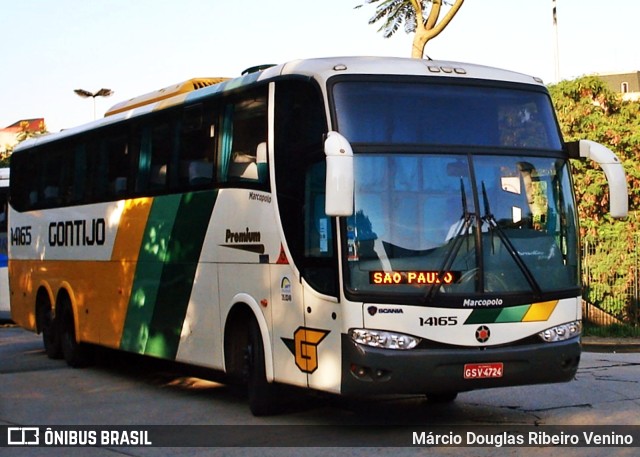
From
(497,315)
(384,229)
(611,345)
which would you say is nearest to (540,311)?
(497,315)

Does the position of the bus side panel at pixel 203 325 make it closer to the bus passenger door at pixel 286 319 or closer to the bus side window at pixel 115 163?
the bus passenger door at pixel 286 319

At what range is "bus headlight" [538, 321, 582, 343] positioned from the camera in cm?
1070

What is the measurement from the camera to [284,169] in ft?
37.6

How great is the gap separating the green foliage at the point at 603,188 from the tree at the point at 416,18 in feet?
11.2

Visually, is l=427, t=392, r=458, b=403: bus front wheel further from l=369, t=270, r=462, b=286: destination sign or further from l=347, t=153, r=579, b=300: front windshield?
l=369, t=270, r=462, b=286: destination sign

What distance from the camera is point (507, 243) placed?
10.6 m

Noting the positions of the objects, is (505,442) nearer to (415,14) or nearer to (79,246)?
(79,246)

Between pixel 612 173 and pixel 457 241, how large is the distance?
1.69 metres

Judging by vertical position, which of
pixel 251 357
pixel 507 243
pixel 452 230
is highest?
pixel 452 230

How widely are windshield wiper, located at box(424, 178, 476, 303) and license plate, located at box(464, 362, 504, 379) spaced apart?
69cm

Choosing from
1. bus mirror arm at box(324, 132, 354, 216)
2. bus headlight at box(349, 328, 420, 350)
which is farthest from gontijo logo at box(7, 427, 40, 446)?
bus mirror arm at box(324, 132, 354, 216)

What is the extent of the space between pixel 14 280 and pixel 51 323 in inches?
84.0

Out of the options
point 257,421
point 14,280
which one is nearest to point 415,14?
point 14,280

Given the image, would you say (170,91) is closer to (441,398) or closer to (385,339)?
(441,398)
